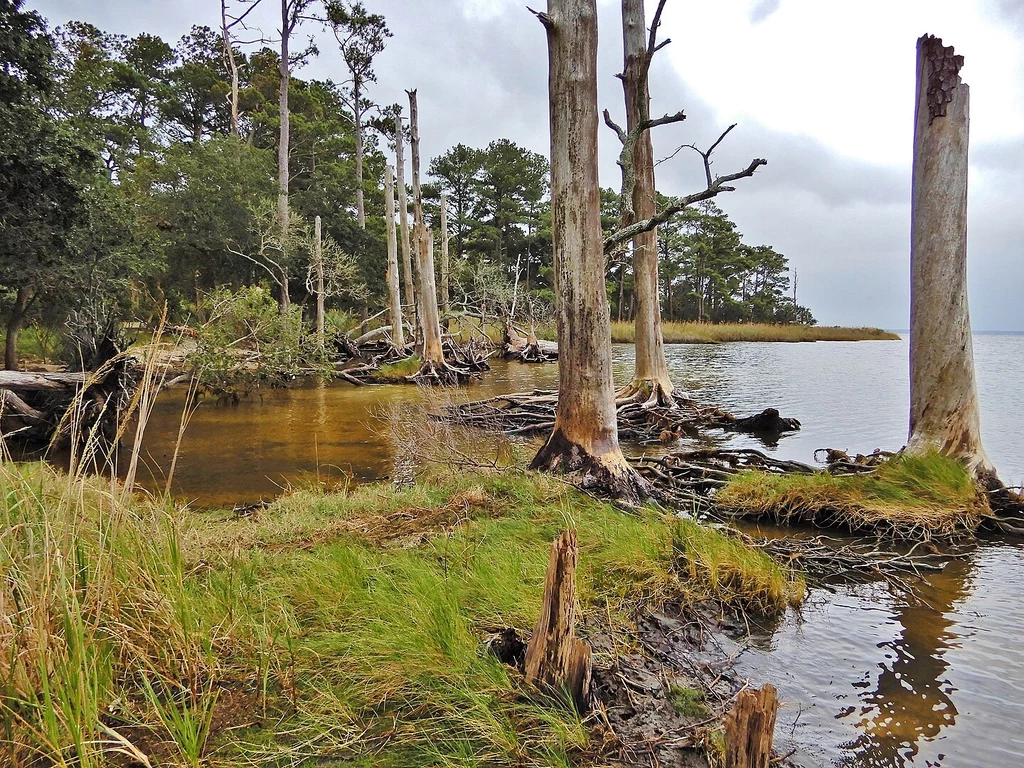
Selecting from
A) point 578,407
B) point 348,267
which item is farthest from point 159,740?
point 348,267

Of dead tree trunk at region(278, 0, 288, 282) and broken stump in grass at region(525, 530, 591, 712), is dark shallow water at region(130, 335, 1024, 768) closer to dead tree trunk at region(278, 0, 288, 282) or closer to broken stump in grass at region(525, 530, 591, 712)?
broken stump in grass at region(525, 530, 591, 712)

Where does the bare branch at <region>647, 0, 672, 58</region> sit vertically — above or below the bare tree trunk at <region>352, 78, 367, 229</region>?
below

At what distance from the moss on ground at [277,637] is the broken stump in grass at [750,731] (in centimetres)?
52

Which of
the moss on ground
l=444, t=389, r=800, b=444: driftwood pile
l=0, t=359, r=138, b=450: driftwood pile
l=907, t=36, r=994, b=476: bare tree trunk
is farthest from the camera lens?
l=444, t=389, r=800, b=444: driftwood pile

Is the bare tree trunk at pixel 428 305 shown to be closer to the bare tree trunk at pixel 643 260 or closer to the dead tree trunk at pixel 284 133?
the dead tree trunk at pixel 284 133

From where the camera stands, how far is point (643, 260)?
10461 mm

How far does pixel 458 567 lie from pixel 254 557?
127 cm

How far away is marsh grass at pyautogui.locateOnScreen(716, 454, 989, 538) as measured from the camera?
15.0 feet

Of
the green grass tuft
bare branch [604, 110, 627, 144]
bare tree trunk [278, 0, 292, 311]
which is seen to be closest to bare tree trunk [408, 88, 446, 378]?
bare tree trunk [278, 0, 292, 311]

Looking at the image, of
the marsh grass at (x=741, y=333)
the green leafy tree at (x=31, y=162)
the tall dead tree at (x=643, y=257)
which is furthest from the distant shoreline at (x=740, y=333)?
the green leafy tree at (x=31, y=162)

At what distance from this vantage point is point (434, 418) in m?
7.30

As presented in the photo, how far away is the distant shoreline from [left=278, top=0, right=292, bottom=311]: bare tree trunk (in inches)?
513

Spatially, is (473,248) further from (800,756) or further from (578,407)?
(800,756)

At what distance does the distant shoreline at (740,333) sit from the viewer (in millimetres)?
38062
